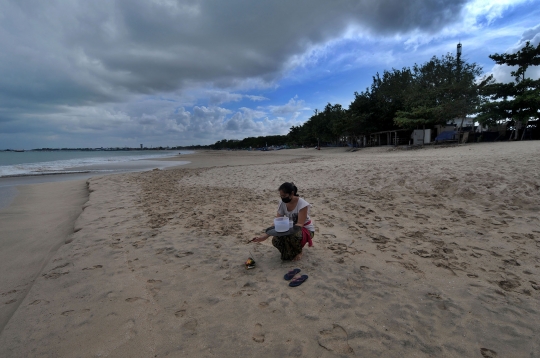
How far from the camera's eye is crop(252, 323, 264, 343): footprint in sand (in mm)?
2421

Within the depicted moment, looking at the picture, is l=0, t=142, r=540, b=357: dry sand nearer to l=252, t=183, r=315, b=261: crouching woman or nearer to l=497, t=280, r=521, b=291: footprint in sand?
l=497, t=280, r=521, b=291: footprint in sand

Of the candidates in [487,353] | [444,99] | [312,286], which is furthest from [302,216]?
[444,99]

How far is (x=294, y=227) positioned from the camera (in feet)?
12.1

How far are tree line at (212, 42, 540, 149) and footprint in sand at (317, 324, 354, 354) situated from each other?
82.5 feet

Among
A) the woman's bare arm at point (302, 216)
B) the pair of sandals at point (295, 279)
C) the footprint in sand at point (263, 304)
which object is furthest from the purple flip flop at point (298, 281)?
the woman's bare arm at point (302, 216)

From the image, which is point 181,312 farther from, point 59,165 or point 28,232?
point 59,165

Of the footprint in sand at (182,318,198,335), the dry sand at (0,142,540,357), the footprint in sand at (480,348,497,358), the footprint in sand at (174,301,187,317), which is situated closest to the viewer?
the footprint in sand at (480,348,497,358)

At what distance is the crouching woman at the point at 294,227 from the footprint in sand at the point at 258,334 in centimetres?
125

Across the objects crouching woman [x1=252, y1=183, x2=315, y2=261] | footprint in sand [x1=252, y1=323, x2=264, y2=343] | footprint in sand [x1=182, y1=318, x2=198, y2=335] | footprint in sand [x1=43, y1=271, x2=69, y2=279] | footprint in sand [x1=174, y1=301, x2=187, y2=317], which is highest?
crouching woman [x1=252, y1=183, x2=315, y2=261]

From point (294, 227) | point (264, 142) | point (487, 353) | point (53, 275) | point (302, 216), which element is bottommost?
point (487, 353)

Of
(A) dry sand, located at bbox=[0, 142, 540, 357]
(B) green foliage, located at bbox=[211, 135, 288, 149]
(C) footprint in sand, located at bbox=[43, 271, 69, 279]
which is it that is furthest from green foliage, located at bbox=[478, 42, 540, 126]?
(B) green foliage, located at bbox=[211, 135, 288, 149]

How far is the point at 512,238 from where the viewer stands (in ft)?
14.1

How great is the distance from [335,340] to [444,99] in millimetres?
32786

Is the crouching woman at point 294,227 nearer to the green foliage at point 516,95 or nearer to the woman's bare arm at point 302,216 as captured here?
the woman's bare arm at point 302,216
